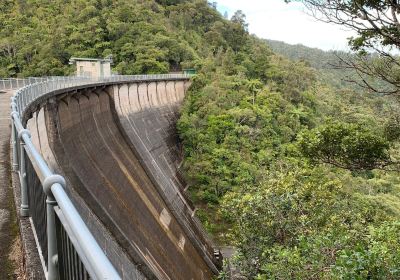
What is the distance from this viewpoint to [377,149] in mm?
9055

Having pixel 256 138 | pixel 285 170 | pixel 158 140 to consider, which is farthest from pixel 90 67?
pixel 285 170

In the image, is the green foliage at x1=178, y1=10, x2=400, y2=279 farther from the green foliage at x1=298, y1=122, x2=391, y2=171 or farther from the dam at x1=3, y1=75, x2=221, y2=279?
the dam at x1=3, y1=75, x2=221, y2=279

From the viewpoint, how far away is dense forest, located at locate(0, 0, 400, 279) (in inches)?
344

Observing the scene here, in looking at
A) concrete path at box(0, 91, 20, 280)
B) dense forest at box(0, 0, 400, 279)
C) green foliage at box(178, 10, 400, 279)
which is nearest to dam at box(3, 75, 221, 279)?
concrete path at box(0, 91, 20, 280)

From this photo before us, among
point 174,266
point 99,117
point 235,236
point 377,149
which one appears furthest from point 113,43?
point 377,149

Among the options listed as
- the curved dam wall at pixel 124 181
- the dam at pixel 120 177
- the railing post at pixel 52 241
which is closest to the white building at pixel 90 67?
the dam at pixel 120 177

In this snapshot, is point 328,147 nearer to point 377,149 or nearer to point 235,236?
point 377,149

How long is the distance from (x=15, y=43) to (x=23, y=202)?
137 feet

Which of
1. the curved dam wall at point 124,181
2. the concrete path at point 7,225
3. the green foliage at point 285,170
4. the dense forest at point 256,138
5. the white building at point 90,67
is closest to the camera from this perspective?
the concrete path at point 7,225

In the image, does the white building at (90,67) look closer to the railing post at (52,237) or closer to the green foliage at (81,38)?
the green foliage at (81,38)

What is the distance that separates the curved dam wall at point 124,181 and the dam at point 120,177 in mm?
42

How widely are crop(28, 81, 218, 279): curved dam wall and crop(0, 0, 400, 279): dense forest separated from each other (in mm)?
2264

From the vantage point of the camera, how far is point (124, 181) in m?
17.0

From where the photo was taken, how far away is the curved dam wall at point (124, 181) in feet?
42.3
